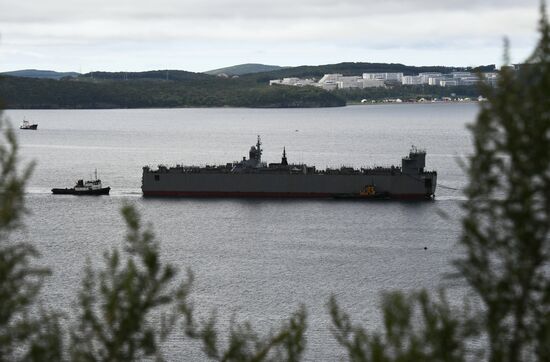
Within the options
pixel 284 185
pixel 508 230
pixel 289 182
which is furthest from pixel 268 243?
pixel 508 230

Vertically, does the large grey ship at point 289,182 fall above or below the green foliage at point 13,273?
below

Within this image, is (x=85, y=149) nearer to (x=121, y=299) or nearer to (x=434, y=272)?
(x=434, y=272)

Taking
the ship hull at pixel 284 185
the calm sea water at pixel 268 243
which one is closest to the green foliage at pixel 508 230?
the calm sea water at pixel 268 243

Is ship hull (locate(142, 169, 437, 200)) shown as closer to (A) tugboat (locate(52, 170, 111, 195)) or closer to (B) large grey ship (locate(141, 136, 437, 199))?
(B) large grey ship (locate(141, 136, 437, 199))

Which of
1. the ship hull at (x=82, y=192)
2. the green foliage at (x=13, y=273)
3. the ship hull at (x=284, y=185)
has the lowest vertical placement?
the ship hull at (x=82, y=192)

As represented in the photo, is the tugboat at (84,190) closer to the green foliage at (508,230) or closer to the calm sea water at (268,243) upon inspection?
the calm sea water at (268,243)

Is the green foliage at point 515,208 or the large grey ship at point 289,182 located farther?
the large grey ship at point 289,182

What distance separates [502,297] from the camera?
42.1ft

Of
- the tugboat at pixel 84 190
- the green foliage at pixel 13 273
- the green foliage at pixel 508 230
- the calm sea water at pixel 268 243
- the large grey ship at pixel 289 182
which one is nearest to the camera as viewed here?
the green foliage at pixel 508 230

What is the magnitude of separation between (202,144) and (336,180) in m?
72.4

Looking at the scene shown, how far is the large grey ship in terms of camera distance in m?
76.8

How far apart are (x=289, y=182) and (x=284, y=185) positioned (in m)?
0.52

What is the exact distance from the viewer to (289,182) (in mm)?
78375

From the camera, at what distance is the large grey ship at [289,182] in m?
76.8
